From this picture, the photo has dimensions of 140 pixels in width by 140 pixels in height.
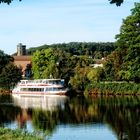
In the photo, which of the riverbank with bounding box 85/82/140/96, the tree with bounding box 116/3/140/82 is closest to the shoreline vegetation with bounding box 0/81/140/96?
the riverbank with bounding box 85/82/140/96

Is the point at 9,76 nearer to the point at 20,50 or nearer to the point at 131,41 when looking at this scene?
the point at 131,41

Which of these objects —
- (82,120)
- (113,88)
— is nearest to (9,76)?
(113,88)

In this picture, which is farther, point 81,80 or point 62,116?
point 81,80

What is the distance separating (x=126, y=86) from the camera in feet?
214

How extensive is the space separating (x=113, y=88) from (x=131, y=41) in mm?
10927

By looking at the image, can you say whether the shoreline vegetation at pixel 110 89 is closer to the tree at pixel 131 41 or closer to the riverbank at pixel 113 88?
the riverbank at pixel 113 88

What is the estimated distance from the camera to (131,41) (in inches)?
2276

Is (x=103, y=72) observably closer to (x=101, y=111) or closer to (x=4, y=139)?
(x=101, y=111)

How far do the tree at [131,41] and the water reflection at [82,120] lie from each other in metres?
8.40

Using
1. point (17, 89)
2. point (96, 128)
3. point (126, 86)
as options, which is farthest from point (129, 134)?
point (17, 89)

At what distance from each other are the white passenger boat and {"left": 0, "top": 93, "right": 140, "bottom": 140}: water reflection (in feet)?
66.8

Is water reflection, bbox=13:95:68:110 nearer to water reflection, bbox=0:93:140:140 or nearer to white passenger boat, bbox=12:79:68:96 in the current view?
water reflection, bbox=0:93:140:140

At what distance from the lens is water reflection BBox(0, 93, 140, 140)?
29673 mm

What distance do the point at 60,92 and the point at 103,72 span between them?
21.4ft
